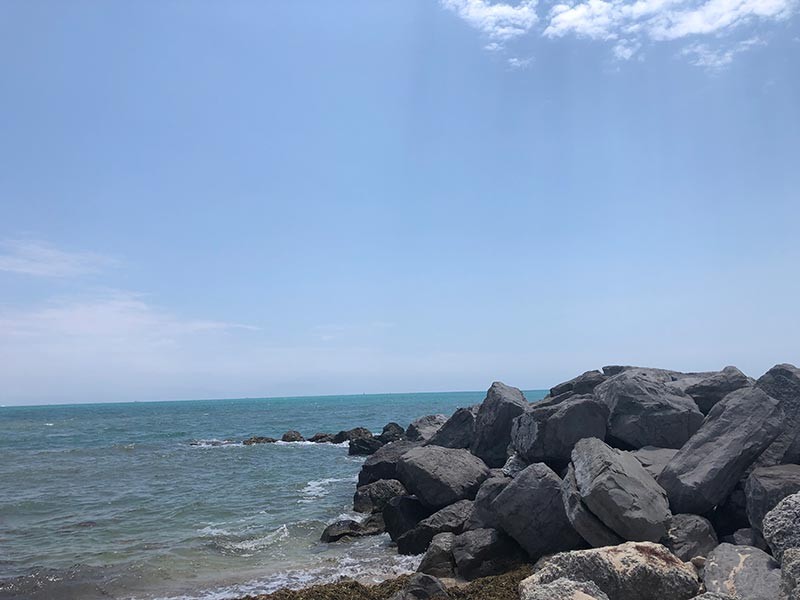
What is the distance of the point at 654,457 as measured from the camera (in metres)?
13.2

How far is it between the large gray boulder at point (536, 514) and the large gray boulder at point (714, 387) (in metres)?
6.79

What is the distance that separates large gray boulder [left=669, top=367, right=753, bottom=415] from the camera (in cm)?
1662

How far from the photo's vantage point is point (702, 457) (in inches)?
458

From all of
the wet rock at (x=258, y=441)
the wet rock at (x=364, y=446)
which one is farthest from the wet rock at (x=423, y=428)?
the wet rock at (x=258, y=441)

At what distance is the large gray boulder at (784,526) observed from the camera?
8211 mm

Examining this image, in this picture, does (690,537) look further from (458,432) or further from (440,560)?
(458,432)

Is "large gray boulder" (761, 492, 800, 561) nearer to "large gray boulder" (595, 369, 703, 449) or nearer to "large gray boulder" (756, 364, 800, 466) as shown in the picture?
"large gray boulder" (756, 364, 800, 466)

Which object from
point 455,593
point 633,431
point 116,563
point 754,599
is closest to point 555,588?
point 754,599

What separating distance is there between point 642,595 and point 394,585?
15.9 ft

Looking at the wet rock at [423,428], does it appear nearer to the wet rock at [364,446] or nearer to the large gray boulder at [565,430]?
the wet rock at [364,446]

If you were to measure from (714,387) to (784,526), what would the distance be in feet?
30.1

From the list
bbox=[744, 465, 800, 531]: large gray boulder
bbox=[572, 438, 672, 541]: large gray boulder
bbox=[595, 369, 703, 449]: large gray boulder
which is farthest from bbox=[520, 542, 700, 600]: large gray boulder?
bbox=[595, 369, 703, 449]: large gray boulder

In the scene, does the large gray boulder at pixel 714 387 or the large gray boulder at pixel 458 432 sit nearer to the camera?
the large gray boulder at pixel 714 387

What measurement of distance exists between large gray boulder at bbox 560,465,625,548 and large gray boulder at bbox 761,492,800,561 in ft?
7.38
